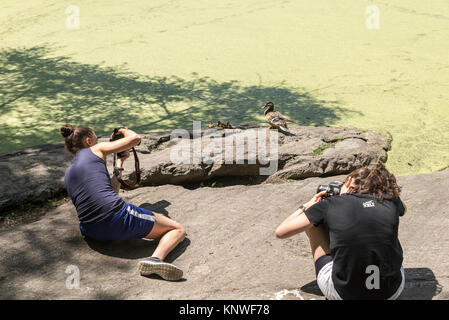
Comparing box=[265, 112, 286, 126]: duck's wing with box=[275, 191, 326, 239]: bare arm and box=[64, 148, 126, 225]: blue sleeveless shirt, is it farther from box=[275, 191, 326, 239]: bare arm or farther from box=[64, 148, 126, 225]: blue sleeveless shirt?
box=[275, 191, 326, 239]: bare arm

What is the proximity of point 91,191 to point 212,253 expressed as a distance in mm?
813

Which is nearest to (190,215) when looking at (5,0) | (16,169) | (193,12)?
(16,169)

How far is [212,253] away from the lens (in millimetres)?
3145

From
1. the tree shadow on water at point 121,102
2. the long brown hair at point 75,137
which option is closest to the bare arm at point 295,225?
the long brown hair at point 75,137

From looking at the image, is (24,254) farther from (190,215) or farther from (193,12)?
(193,12)

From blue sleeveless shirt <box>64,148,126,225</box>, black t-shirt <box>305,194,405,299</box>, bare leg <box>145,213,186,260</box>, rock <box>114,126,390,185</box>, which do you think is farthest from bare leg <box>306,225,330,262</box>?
rock <box>114,126,390,185</box>

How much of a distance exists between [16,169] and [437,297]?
313 cm

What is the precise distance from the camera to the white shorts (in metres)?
2.38

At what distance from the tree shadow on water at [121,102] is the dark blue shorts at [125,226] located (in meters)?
2.49

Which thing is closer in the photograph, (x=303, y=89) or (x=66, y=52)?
(x=303, y=89)

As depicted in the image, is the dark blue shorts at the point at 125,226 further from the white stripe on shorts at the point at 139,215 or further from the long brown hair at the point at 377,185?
the long brown hair at the point at 377,185

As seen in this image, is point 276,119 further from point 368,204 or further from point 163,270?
point 368,204

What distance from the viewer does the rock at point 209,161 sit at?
3.93 metres
